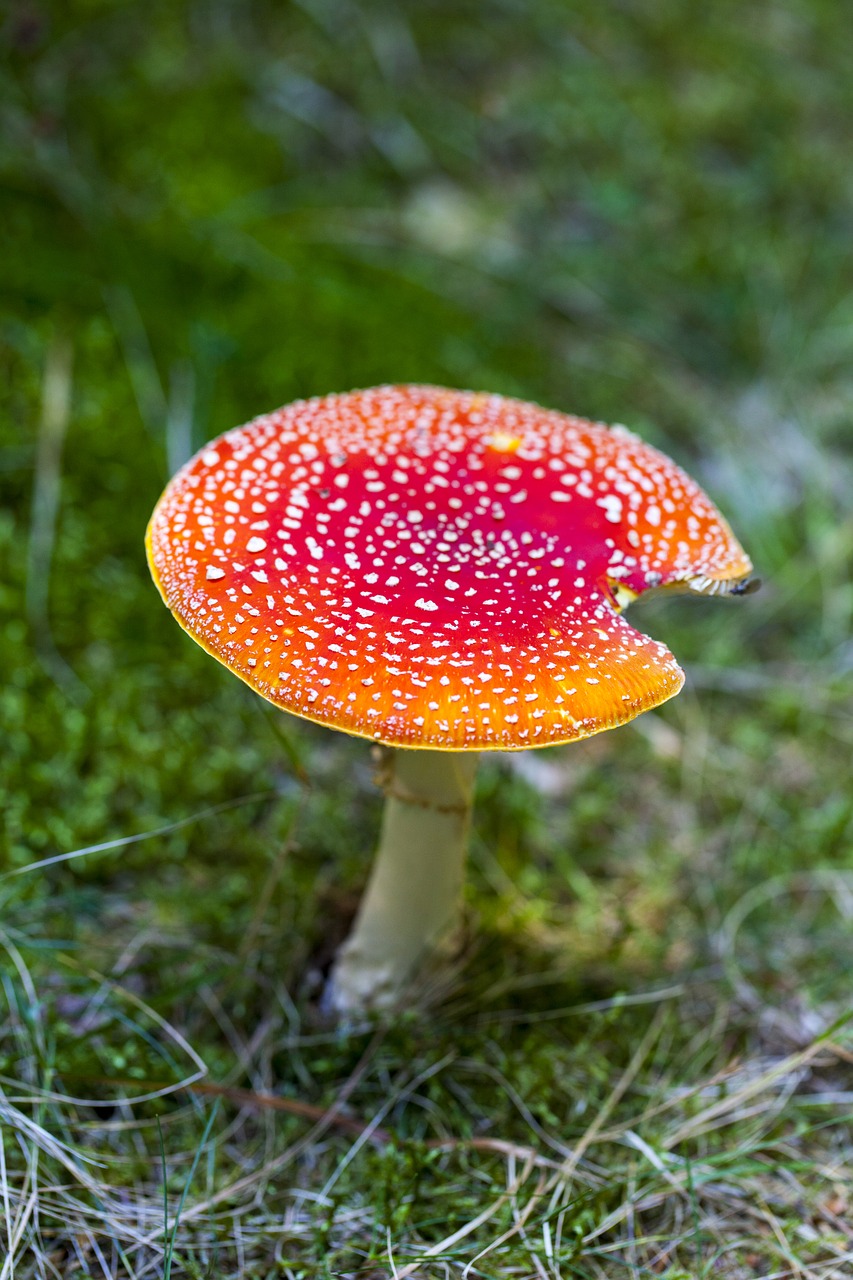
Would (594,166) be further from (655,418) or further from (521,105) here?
(655,418)

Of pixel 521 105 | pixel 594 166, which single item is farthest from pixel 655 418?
pixel 521 105

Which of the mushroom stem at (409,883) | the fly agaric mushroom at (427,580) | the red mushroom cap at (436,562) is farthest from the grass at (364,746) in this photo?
the red mushroom cap at (436,562)

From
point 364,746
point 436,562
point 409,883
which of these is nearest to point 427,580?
point 436,562

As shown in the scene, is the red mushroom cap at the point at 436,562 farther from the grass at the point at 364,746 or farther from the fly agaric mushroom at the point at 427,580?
the grass at the point at 364,746

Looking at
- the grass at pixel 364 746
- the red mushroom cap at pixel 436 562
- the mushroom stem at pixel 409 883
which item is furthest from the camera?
the mushroom stem at pixel 409 883

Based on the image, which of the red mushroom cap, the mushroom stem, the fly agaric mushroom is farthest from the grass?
the red mushroom cap

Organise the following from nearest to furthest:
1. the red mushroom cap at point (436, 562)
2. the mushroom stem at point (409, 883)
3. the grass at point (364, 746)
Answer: the red mushroom cap at point (436, 562), the grass at point (364, 746), the mushroom stem at point (409, 883)
